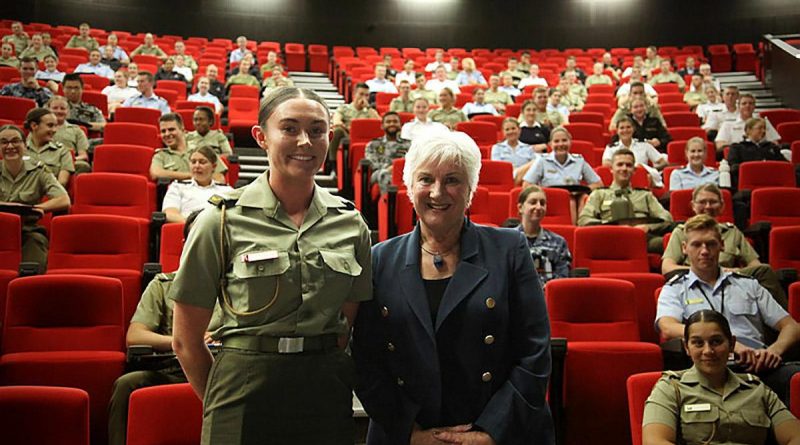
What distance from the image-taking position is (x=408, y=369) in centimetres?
122

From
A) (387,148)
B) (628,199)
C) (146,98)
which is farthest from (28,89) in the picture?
(628,199)

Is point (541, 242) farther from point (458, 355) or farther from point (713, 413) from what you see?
point (458, 355)

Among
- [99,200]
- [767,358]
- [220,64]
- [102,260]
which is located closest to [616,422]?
[767,358]

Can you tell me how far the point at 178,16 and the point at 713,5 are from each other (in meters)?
7.36

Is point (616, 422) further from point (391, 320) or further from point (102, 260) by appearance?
point (102, 260)

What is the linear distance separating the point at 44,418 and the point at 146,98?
485cm

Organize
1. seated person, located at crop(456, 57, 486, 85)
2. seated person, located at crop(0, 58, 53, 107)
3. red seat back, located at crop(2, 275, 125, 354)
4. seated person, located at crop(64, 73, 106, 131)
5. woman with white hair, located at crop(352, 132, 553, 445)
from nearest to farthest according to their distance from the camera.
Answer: woman with white hair, located at crop(352, 132, 553, 445) < red seat back, located at crop(2, 275, 125, 354) < seated person, located at crop(64, 73, 106, 131) < seated person, located at crop(0, 58, 53, 107) < seated person, located at crop(456, 57, 486, 85)

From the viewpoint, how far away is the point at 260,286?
111 cm

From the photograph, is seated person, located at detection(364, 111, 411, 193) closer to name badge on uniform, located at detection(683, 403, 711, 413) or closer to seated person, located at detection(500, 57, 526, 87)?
name badge on uniform, located at detection(683, 403, 711, 413)

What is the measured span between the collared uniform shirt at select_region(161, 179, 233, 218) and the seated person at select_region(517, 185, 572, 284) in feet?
4.71

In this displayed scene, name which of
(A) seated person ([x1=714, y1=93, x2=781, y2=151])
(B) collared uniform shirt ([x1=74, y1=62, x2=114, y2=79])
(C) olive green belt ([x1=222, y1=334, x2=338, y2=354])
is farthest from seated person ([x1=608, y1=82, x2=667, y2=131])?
(B) collared uniform shirt ([x1=74, y1=62, x2=114, y2=79])

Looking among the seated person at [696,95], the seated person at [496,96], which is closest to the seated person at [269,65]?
the seated person at [496,96]

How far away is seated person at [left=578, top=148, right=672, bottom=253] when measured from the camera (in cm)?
380

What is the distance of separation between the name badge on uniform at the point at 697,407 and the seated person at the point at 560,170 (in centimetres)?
243
